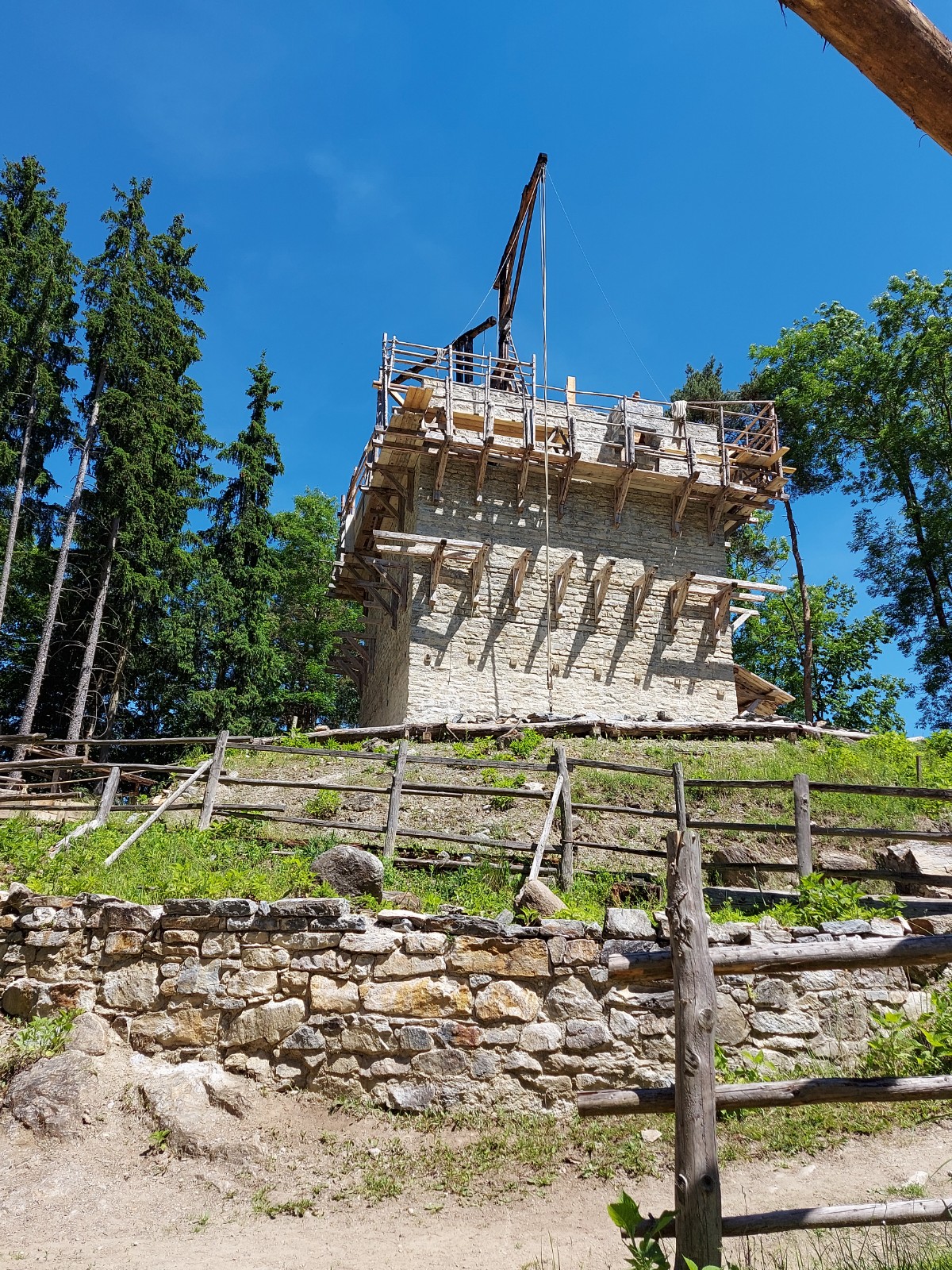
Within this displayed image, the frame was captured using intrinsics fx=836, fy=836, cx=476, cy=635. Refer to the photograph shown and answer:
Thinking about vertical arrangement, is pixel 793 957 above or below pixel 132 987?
above

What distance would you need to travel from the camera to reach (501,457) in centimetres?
1650

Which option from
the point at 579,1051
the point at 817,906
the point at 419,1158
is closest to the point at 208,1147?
the point at 419,1158

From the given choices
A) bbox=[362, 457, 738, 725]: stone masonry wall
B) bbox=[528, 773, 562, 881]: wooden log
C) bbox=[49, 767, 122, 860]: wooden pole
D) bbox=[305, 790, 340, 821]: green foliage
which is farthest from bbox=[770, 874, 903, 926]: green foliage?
bbox=[362, 457, 738, 725]: stone masonry wall

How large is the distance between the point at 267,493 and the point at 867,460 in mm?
16938

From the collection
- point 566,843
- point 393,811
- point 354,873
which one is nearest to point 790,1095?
point 354,873

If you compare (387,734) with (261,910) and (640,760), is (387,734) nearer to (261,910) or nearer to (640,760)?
(640,760)

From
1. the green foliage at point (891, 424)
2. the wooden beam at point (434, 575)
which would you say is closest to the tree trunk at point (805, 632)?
the green foliage at point (891, 424)

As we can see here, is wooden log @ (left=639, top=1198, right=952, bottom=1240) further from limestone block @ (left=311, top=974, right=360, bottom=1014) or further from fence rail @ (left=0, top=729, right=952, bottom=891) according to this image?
fence rail @ (left=0, top=729, right=952, bottom=891)

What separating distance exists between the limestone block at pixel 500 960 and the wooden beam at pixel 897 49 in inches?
184

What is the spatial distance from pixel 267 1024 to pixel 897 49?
5.82m

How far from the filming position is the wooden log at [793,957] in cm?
A: 306

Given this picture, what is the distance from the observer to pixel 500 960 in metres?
5.38

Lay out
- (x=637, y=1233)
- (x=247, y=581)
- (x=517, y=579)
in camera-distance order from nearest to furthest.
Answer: (x=637, y=1233) → (x=517, y=579) → (x=247, y=581)

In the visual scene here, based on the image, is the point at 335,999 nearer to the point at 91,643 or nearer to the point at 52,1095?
the point at 52,1095
